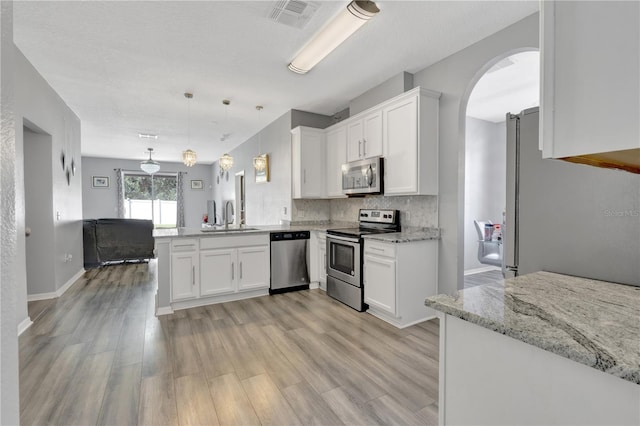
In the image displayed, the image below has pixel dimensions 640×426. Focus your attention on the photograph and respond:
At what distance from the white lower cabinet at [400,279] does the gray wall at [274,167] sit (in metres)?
2.14

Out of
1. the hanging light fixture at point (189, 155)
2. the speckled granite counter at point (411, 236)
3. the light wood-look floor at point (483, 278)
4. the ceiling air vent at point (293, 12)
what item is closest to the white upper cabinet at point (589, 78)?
the ceiling air vent at point (293, 12)

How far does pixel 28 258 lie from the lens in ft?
12.2

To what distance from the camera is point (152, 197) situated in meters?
10.2

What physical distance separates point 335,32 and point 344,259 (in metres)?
2.38

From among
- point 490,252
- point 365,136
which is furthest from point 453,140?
point 490,252

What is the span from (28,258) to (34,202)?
0.71m

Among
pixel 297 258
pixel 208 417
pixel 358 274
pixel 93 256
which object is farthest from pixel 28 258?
pixel 358 274

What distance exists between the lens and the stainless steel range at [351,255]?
3.37m

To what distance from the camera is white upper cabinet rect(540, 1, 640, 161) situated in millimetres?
501

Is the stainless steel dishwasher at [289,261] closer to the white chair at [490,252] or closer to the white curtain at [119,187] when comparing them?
the white chair at [490,252]

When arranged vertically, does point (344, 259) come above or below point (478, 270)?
above

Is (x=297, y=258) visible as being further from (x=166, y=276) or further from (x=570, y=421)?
(x=570, y=421)

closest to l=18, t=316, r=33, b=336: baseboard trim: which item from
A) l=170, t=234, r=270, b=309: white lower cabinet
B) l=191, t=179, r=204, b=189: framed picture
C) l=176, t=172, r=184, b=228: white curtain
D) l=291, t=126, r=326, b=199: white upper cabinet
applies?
l=170, t=234, r=270, b=309: white lower cabinet

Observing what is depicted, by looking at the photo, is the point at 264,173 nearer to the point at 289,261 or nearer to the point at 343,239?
the point at 289,261
